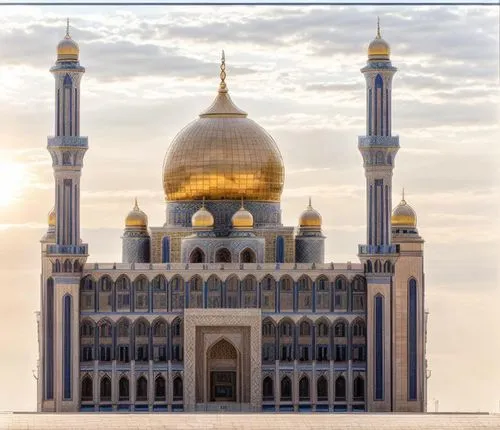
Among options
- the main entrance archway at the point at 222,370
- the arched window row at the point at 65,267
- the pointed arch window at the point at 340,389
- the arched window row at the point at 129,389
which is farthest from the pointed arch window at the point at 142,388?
the pointed arch window at the point at 340,389

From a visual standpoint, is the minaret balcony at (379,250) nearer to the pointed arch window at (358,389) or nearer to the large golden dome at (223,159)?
the pointed arch window at (358,389)

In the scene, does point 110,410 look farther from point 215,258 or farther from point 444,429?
point 444,429

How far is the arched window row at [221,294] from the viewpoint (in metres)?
53.0

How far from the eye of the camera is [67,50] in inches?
2076

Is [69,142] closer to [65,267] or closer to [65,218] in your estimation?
[65,218]

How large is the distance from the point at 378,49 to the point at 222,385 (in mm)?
7434

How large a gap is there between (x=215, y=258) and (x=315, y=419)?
893cm

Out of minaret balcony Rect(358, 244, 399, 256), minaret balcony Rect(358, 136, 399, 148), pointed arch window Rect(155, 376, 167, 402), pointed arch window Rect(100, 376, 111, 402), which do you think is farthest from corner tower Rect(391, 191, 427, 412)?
pointed arch window Rect(100, 376, 111, 402)

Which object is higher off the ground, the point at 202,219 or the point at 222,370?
the point at 202,219

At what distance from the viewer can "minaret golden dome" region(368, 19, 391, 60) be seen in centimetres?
5281

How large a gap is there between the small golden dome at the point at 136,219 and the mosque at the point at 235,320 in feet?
7.77

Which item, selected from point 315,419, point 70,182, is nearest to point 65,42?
point 70,182

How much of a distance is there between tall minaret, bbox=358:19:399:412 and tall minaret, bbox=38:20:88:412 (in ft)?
18.8

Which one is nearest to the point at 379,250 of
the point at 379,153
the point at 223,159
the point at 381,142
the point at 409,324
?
the point at 409,324
